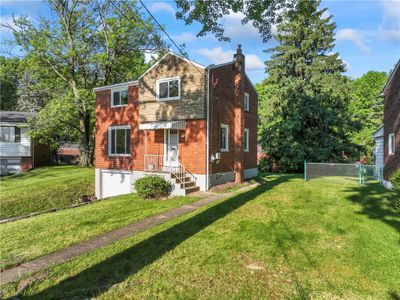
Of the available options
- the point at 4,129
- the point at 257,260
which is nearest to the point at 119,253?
the point at 257,260

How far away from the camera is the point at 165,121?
48.7ft

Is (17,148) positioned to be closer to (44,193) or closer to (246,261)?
(44,193)

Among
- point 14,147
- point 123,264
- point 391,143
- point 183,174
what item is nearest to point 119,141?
point 183,174

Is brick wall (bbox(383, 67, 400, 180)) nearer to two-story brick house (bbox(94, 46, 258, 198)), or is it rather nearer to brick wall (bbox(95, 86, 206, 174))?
two-story brick house (bbox(94, 46, 258, 198))

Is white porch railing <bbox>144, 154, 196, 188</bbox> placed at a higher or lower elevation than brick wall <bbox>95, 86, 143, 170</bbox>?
lower

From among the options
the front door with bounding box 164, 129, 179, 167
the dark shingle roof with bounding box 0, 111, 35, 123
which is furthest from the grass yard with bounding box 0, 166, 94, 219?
the dark shingle roof with bounding box 0, 111, 35, 123

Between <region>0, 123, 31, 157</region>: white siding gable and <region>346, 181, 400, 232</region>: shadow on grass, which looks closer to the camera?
<region>346, 181, 400, 232</region>: shadow on grass

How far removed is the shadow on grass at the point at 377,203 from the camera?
833 centimetres

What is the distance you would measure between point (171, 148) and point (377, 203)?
31.2 feet

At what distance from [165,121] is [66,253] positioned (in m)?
9.44

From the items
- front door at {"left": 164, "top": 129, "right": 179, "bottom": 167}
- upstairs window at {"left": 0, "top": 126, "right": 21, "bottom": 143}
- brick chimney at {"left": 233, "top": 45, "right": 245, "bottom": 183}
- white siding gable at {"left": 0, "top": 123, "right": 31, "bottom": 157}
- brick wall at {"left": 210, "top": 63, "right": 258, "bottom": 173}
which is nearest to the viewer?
brick wall at {"left": 210, "top": 63, "right": 258, "bottom": 173}

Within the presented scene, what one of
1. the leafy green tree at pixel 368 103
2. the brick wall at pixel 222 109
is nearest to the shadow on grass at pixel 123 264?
the brick wall at pixel 222 109

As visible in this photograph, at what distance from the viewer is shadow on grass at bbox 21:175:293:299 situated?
4.56 metres

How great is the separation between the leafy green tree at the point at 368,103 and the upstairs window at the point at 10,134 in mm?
36777
